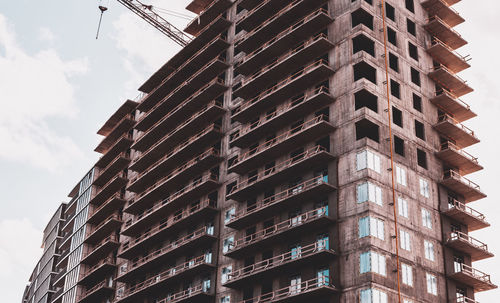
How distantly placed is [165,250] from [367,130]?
3038 centimetres

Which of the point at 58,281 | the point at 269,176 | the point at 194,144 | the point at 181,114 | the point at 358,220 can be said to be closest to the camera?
the point at 358,220

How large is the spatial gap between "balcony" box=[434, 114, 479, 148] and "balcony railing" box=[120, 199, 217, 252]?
25.3m

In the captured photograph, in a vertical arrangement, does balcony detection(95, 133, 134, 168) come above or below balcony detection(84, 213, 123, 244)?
above

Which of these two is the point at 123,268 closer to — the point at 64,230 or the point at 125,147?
the point at 125,147

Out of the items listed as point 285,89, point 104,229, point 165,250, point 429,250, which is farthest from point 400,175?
point 104,229

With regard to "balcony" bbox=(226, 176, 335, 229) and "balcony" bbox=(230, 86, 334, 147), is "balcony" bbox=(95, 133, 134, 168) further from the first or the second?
"balcony" bbox=(226, 176, 335, 229)

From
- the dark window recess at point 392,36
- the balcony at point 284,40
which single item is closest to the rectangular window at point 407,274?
the dark window recess at point 392,36

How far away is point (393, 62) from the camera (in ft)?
195

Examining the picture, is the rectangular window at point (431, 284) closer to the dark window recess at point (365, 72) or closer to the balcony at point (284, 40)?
the dark window recess at point (365, 72)

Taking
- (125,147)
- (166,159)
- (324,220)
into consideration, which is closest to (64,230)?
(125,147)

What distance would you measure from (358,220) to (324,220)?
2.89 metres

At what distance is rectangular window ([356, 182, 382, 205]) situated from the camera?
49156 mm

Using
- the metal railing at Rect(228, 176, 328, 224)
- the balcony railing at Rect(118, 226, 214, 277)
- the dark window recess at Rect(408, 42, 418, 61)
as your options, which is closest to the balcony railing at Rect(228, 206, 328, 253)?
the metal railing at Rect(228, 176, 328, 224)

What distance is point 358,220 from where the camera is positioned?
48844 millimetres
